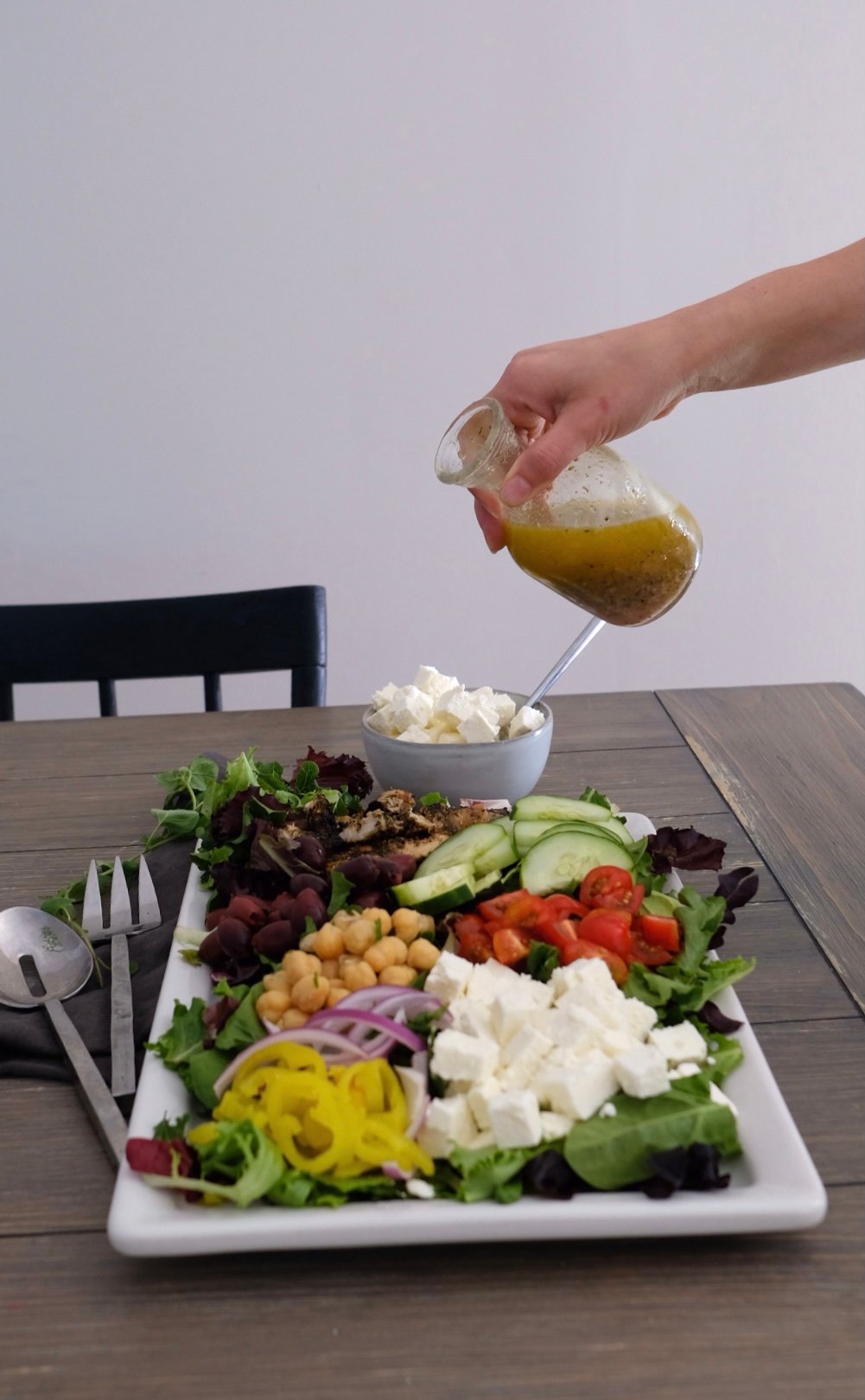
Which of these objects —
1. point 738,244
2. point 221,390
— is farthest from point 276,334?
point 738,244

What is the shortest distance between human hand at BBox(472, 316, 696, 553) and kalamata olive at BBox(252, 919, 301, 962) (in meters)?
0.62

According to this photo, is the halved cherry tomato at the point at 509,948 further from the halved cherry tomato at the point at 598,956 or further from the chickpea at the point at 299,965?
the chickpea at the point at 299,965

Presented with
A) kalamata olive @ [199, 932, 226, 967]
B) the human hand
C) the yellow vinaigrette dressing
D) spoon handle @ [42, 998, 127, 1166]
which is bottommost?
spoon handle @ [42, 998, 127, 1166]

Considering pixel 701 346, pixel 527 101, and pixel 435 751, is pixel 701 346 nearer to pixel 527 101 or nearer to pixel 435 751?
Answer: pixel 435 751

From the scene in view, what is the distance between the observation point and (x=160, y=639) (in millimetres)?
2250

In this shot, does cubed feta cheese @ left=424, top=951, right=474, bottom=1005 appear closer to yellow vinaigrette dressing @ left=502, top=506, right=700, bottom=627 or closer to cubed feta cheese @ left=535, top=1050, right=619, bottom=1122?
cubed feta cheese @ left=535, top=1050, right=619, bottom=1122

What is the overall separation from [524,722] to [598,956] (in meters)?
0.53

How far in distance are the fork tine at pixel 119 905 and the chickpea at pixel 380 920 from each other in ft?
1.18

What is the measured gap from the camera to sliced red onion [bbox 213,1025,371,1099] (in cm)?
89

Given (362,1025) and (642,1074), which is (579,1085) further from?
(362,1025)

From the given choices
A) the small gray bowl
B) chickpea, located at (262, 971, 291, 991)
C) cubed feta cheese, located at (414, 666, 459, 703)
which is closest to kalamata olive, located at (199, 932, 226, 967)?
chickpea, located at (262, 971, 291, 991)

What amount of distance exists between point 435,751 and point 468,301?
251cm

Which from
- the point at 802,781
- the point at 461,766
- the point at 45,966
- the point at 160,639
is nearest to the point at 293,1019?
the point at 45,966

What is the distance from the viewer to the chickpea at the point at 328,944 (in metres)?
1.02
